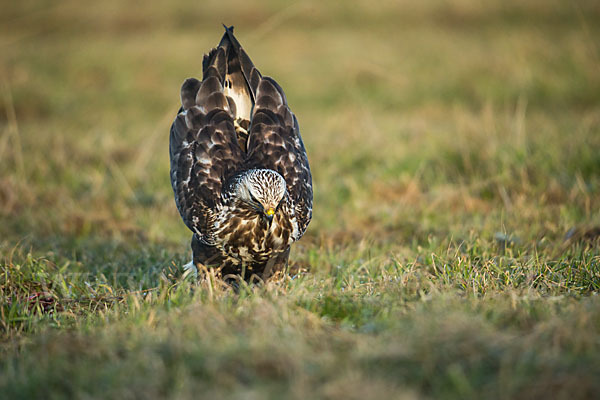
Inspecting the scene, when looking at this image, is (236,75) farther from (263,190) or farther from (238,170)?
(263,190)

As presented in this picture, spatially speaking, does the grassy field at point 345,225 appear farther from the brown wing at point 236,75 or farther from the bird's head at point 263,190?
the brown wing at point 236,75

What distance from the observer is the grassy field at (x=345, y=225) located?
2369 millimetres

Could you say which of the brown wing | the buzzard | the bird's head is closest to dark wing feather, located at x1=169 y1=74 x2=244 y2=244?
the buzzard

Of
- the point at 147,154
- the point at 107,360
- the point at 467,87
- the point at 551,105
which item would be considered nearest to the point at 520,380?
the point at 107,360

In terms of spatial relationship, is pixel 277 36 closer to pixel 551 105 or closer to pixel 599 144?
pixel 551 105

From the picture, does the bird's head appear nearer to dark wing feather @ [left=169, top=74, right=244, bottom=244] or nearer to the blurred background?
dark wing feather @ [left=169, top=74, right=244, bottom=244]

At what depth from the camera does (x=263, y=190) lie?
371cm

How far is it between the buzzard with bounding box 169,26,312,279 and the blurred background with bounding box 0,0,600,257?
3.18ft

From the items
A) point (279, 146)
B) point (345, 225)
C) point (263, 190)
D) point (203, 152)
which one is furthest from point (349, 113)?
point (263, 190)

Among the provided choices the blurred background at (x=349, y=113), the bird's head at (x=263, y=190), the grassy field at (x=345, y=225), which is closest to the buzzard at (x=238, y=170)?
the bird's head at (x=263, y=190)

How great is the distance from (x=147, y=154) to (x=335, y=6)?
10.5 m

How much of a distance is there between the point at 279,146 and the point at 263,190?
2.62 ft

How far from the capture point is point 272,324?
2775mm

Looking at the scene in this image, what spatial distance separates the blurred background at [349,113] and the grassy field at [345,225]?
0.04 meters
